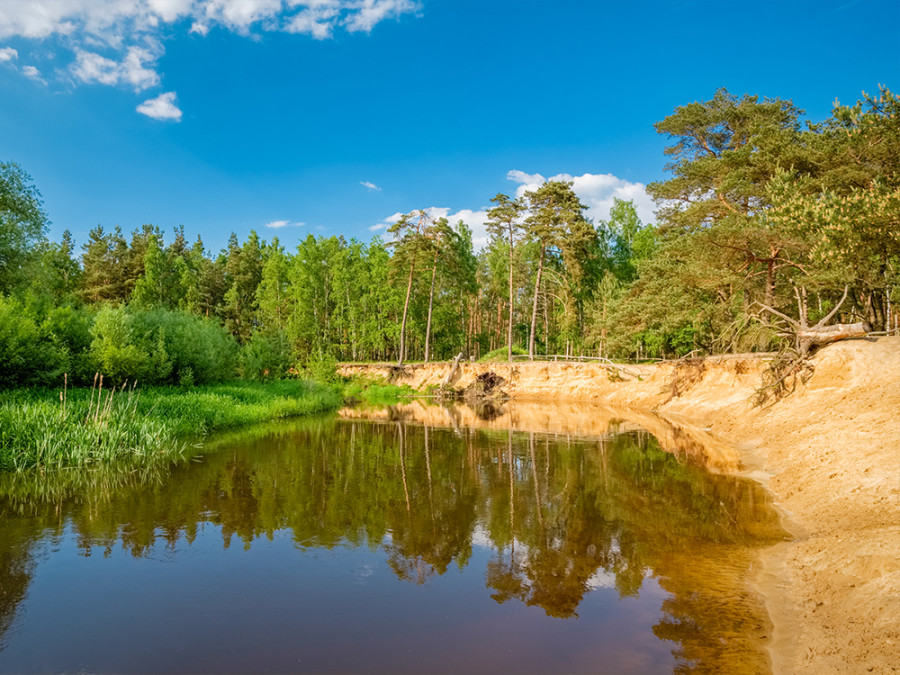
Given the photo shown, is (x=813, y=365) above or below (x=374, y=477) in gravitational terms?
above

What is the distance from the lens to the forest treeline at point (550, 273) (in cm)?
1812

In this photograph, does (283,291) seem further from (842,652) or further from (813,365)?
(842,652)

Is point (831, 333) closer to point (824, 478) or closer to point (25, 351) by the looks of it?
point (824, 478)

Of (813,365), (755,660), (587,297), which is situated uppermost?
(587,297)

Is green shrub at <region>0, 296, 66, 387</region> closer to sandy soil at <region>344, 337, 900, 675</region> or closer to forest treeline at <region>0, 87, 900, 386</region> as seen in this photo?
forest treeline at <region>0, 87, 900, 386</region>

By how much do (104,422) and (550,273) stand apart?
3645 cm

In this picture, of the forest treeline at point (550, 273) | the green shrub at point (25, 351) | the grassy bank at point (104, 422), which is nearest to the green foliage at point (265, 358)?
the forest treeline at point (550, 273)

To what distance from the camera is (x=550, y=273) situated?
45000 mm

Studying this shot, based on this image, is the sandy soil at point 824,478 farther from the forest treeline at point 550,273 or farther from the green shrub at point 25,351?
the green shrub at point 25,351

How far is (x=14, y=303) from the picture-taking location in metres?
19.3

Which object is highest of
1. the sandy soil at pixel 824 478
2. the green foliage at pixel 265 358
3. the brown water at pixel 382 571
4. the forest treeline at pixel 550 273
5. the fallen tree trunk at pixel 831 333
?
the forest treeline at pixel 550 273

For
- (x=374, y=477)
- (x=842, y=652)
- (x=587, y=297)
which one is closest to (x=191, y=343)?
(x=374, y=477)

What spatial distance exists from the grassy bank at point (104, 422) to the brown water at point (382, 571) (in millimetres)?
1384

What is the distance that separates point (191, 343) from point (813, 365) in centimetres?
2848
